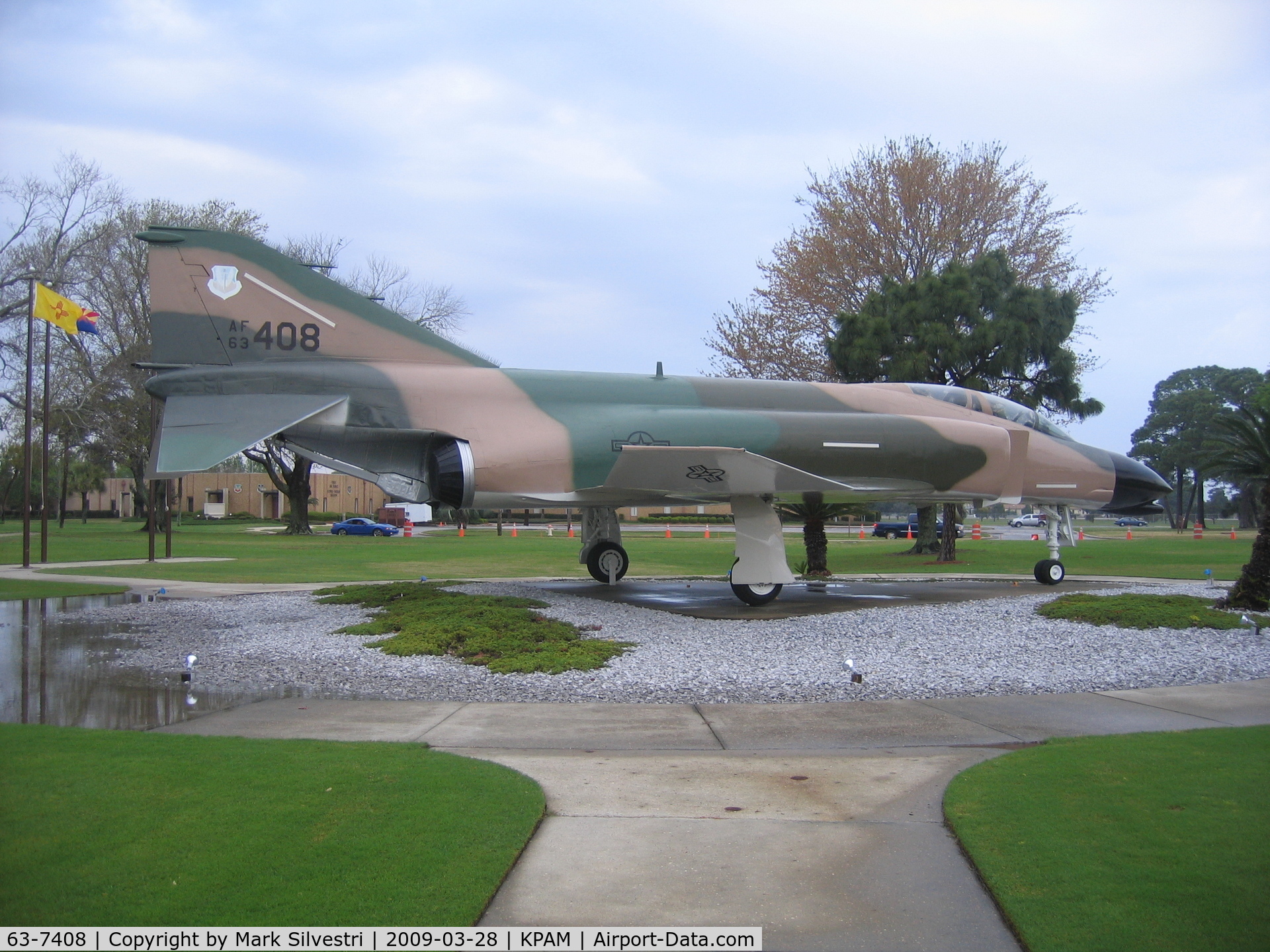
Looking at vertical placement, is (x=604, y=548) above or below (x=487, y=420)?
below

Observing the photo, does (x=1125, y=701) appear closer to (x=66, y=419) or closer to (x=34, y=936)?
(x=34, y=936)

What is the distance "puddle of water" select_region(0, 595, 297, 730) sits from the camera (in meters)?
6.43

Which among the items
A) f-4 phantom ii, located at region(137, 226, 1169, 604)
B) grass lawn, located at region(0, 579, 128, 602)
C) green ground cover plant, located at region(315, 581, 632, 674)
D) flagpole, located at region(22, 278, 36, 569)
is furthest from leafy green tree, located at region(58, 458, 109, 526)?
green ground cover plant, located at region(315, 581, 632, 674)

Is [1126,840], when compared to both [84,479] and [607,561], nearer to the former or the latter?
[607,561]

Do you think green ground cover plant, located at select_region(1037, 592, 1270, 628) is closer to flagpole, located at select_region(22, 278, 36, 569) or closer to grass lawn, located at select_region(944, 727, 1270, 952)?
grass lawn, located at select_region(944, 727, 1270, 952)

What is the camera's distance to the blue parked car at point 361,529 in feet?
157

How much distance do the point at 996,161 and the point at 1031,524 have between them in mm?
58308

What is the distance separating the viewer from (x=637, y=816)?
4.39 metres

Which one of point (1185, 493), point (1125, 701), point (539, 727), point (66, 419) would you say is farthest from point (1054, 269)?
point (1185, 493)

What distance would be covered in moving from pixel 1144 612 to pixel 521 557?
17637mm

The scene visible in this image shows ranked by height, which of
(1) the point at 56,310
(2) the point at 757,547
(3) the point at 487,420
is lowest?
(2) the point at 757,547

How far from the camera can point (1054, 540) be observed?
1606 cm

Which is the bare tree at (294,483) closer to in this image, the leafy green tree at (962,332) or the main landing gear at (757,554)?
the leafy green tree at (962,332)

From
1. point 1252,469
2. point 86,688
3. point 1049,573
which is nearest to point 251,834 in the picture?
point 86,688
